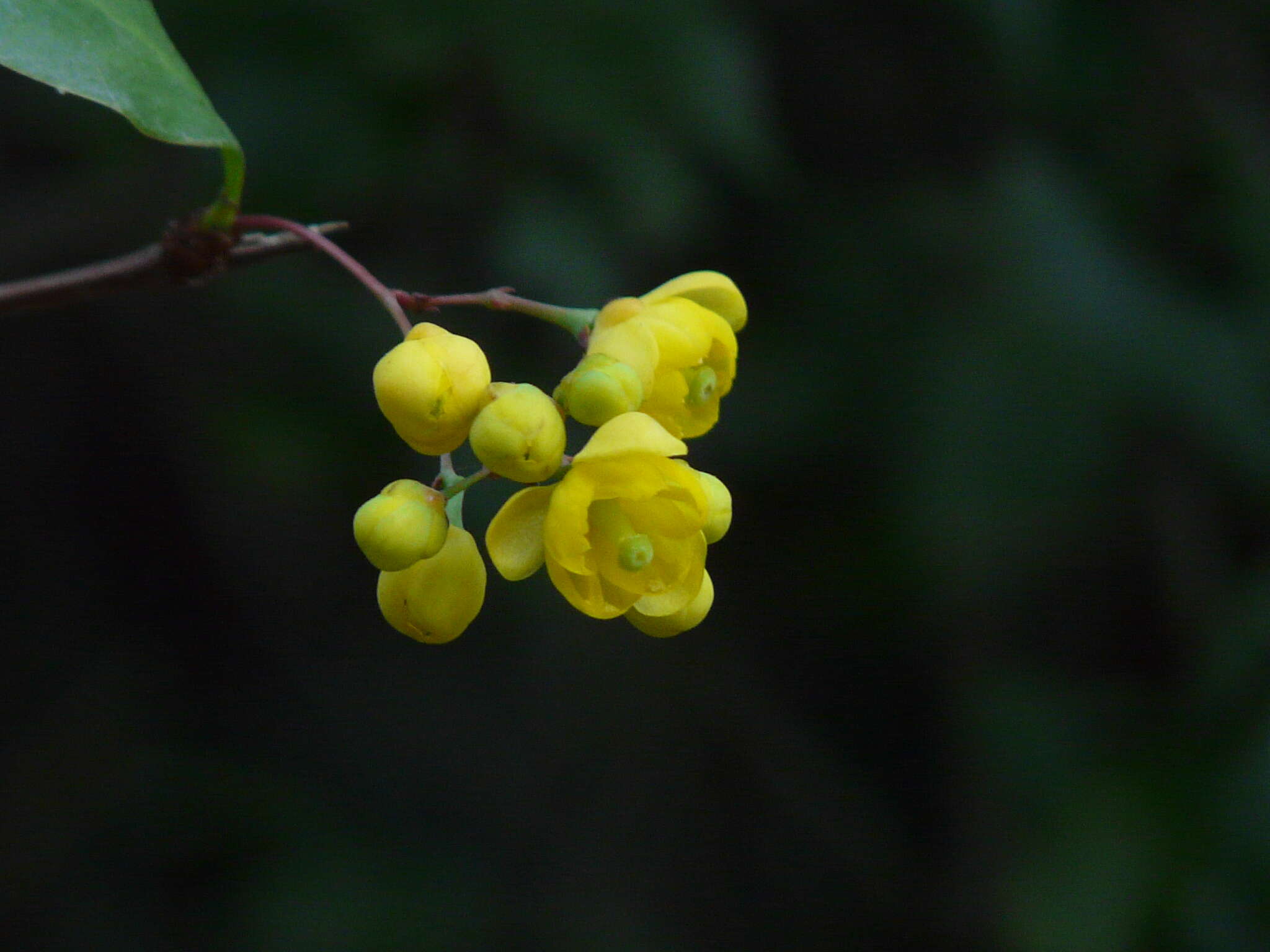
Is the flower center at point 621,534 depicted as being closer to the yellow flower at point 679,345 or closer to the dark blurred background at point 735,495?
the yellow flower at point 679,345

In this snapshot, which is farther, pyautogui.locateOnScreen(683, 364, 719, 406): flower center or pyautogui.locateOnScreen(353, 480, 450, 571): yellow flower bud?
pyautogui.locateOnScreen(683, 364, 719, 406): flower center

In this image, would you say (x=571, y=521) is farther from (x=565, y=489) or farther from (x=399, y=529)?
(x=399, y=529)

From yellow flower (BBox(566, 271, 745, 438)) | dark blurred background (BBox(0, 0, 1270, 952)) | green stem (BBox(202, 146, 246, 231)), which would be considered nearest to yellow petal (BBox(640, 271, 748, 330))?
yellow flower (BBox(566, 271, 745, 438))

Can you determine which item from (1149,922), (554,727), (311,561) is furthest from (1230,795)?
(311,561)

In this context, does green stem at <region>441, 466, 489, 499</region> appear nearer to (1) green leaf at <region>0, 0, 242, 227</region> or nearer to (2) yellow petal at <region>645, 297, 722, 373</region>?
(2) yellow petal at <region>645, 297, 722, 373</region>

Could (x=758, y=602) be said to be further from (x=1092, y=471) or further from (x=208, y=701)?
(x=208, y=701)

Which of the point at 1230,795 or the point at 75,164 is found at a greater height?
the point at 1230,795

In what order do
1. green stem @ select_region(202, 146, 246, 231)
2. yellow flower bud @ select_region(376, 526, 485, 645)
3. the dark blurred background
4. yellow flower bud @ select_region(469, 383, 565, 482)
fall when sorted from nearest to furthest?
1. yellow flower bud @ select_region(469, 383, 565, 482)
2. yellow flower bud @ select_region(376, 526, 485, 645)
3. green stem @ select_region(202, 146, 246, 231)
4. the dark blurred background
